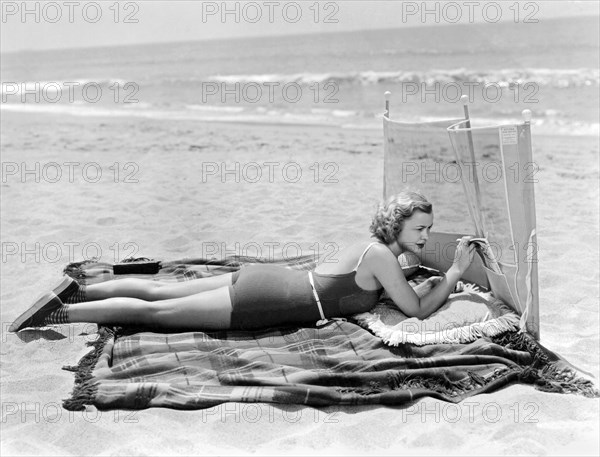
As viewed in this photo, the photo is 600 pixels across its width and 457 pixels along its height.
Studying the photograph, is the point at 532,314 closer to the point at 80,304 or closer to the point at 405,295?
the point at 405,295

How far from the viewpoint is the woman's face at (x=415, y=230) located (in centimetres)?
368

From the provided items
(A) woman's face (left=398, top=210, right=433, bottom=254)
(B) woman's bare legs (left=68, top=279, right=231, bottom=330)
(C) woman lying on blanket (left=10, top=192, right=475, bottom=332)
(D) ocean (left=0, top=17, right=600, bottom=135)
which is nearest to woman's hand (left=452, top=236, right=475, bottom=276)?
(C) woman lying on blanket (left=10, top=192, right=475, bottom=332)

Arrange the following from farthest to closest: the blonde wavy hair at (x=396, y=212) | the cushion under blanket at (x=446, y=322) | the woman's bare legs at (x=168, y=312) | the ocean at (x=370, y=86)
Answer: the ocean at (x=370, y=86) < the woman's bare legs at (x=168, y=312) < the blonde wavy hair at (x=396, y=212) < the cushion under blanket at (x=446, y=322)

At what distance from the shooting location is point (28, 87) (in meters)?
27.0

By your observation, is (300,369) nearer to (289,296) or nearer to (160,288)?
(289,296)

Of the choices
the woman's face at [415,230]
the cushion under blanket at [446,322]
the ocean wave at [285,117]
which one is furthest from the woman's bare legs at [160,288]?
the ocean wave at [285,117]

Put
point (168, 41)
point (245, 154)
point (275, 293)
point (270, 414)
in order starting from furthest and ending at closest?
point (168, 41) < point (245, 154) < point (275, 293) < point (270, 414)

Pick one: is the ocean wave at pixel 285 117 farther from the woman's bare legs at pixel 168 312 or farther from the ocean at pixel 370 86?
the woman's bare legs at pixel 168 312

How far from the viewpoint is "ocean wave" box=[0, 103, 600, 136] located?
1262cm

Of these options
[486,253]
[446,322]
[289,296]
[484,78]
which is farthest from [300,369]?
[484,78]

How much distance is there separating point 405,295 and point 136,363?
1.51 m

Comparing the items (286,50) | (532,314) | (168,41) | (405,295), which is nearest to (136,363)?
(405,295)

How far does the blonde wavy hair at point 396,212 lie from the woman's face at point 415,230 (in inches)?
0.8

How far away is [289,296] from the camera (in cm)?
378
